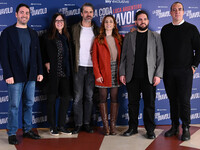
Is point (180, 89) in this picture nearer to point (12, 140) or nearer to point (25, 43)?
point (25, 43)

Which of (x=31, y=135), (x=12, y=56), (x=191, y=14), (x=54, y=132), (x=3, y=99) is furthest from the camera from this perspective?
(x=191, y=14)

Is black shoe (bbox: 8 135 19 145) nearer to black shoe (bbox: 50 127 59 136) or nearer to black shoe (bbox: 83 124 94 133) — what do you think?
black shoe (bbox: 50 127 59 136)

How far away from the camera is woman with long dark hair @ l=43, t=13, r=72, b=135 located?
3281 millimetres

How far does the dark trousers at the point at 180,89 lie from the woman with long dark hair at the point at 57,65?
1343 mm

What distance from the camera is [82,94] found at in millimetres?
3443

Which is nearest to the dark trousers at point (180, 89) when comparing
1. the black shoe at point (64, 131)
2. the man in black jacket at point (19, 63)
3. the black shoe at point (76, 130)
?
the black shoe at point (76, 130)

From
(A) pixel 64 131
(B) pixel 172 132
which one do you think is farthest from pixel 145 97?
(A) pixel 64 131

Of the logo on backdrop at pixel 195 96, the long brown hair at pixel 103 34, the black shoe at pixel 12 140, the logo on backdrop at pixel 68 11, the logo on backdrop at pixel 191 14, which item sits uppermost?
the logo on backdrop at pixel 68 11

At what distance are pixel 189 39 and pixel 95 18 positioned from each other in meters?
1.42

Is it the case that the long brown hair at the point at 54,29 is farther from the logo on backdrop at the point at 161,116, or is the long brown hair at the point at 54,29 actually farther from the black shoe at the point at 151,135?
the logo on backdrop at the point at 161,116

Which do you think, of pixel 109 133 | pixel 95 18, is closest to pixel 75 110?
pixel 109 133

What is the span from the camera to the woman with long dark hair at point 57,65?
3.28 meters

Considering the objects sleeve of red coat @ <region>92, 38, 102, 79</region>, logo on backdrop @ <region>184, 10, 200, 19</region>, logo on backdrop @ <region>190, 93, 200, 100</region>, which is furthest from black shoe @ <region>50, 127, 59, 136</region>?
logo on backdrop @ <region>184, 10, 200, 19</region>

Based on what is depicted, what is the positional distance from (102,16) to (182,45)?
1.31 metres
